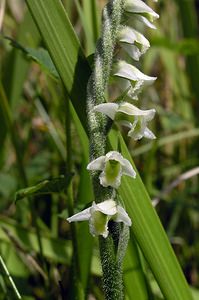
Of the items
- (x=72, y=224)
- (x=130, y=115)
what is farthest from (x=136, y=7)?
(x=72, y=224)

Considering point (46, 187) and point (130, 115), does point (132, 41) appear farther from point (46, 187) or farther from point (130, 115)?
point (46, 187)

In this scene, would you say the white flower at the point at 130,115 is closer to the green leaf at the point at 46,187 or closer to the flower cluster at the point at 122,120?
the flower cluster at the point at 122,120

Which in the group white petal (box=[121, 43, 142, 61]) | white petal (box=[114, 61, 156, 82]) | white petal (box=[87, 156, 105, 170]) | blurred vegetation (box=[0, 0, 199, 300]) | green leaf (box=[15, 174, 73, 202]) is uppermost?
white petal (box=[121, 43, 142, 61])

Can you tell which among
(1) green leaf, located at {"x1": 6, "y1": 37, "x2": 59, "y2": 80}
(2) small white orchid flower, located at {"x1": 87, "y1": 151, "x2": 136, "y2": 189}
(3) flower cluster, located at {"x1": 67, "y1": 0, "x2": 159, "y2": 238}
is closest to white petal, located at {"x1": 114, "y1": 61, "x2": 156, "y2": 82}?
(3) flower cluster, located at {"x1": 67, "y1": 0, "x2": 159, "y2": 238}

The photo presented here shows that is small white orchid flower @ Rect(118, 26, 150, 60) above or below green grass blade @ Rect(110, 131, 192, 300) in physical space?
above

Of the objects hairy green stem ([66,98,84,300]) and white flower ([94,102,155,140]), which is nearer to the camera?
white flower ([94,102,155,140])

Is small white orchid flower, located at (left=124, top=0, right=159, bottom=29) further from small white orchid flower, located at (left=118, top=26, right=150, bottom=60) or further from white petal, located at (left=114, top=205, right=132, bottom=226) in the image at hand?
white petal, located at (left=114, top=205, right=132, bottom=226)
